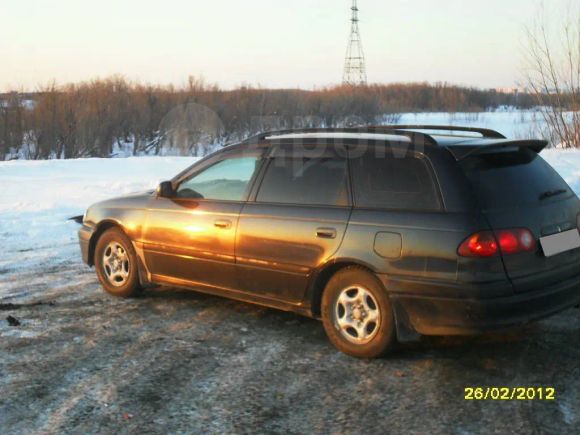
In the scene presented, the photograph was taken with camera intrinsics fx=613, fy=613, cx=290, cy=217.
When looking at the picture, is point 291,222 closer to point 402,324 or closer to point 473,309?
point 402,324

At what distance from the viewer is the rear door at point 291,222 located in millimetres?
4246

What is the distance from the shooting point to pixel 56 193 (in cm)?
1205

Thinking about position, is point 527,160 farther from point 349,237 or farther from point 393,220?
point 349,237

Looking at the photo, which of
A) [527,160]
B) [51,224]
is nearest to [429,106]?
[51,224]

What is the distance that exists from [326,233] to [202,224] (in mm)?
1248

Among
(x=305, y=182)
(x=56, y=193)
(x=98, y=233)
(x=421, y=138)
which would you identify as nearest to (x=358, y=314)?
(x=305, y=182)

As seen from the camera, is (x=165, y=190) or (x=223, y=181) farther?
(x=165, y=190)

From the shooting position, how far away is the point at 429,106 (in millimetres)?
52344

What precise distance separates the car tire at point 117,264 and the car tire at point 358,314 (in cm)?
210

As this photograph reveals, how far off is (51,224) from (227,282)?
5.39 metres

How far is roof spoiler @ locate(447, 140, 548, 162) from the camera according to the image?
3908mm

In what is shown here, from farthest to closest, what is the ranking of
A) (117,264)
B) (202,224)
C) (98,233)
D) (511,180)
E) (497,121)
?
(497,121)
(98,233)
(117,264)
(202,224)
(511,180)

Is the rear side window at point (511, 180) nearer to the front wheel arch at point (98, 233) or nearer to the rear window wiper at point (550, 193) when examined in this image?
the rear window wiper at point (550, 193)

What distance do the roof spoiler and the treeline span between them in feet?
55.4
